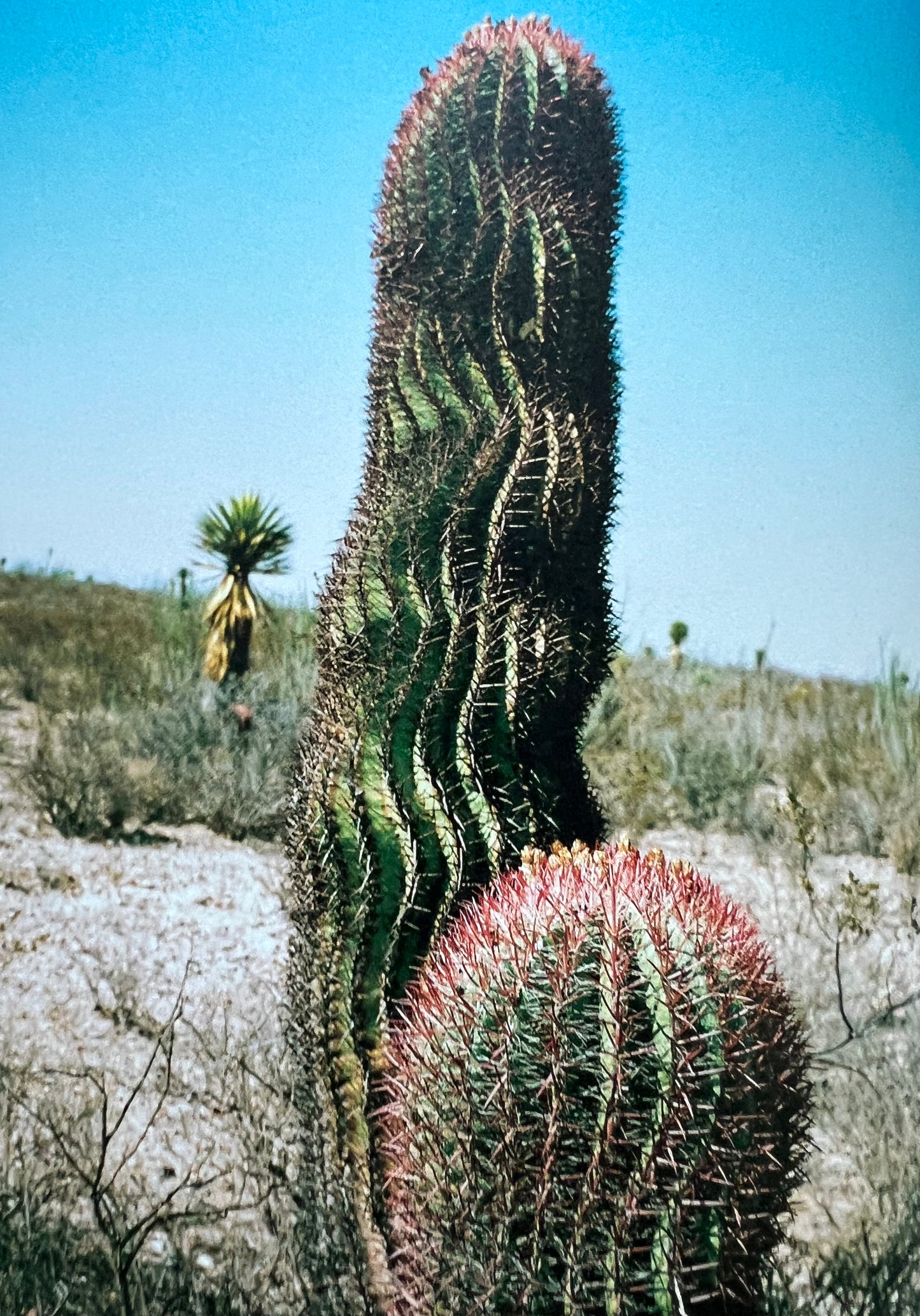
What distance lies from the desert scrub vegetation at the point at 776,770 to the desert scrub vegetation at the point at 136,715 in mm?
1809

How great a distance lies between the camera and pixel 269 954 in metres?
4.00

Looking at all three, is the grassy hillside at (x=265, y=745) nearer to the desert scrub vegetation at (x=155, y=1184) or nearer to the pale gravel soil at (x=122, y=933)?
the pale gravel soil at (x=122, y=933)

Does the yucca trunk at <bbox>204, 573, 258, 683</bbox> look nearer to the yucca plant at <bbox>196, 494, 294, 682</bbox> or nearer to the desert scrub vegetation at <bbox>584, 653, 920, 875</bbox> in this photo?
the yucca plant at <bbox>196, 494, 294, 682</bbox>

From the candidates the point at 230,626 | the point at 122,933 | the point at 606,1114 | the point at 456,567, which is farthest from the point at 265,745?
the point at 606,1114

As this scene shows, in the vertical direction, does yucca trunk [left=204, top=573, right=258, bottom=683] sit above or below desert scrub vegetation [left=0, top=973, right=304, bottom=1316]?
above

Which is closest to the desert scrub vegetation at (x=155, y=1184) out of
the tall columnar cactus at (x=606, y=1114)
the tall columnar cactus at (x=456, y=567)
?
the tall columnar cactus at (x=456, y=567)

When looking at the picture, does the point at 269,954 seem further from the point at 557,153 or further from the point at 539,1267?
the point at 557,153

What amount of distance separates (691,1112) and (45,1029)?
7.62ft

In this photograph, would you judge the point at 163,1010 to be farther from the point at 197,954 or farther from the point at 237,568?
the point at 237,568

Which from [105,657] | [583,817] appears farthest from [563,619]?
[105,657]

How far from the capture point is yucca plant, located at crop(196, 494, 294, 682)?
6.59m

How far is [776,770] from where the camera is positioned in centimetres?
619

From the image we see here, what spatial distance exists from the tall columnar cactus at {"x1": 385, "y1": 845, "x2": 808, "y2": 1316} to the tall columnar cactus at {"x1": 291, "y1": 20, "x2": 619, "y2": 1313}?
653 millimetres

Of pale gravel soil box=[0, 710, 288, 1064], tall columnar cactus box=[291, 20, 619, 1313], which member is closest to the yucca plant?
pale gravel soil box=[0, 710, 288, 1064]
